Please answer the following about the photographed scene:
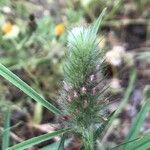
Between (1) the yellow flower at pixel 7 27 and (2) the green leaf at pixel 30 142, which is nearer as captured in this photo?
(2) the green leaf at pixel 30 142

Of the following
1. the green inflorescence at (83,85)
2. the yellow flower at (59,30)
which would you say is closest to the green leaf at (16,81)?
the green inflorescence at (83,85)

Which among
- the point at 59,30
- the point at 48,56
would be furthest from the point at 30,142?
the point at 59,30

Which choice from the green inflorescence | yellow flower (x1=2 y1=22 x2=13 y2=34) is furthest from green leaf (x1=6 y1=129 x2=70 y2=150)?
yellow flower (x1=2 y1=22 x2=13 y2=34)

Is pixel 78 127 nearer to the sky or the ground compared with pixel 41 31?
nearer to the ground

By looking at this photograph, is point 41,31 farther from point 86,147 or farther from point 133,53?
point 86,147

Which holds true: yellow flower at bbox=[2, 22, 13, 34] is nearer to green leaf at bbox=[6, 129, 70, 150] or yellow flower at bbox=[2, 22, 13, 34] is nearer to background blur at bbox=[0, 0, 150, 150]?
background blur at bbox=[0, 0, 150, 150]

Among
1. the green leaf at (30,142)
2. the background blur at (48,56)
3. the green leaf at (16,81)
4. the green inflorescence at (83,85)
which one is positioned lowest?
the green leaf at (30,142)

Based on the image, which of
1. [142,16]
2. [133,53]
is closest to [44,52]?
[133,53]

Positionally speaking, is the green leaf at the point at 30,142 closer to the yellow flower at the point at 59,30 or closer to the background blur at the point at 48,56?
the background blur at the point at 48,56

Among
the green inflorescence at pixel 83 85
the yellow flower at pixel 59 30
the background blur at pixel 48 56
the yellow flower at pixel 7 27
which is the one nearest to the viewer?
the green inflorescence at pixel 83 85
